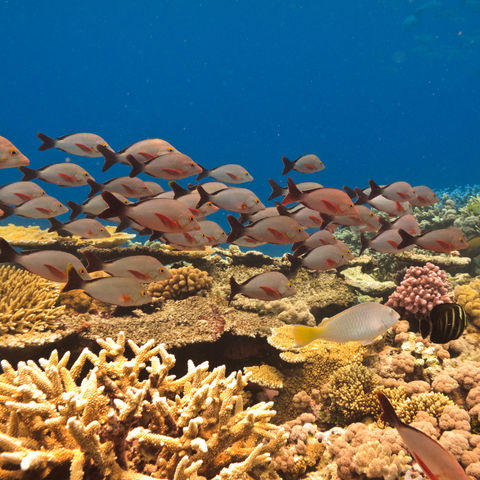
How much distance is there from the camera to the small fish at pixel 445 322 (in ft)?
7.63

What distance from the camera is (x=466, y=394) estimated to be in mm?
3766

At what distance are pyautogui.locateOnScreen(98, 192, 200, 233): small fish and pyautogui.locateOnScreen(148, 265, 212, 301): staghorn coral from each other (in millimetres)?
2716

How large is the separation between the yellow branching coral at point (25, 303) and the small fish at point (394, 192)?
16.5 ft

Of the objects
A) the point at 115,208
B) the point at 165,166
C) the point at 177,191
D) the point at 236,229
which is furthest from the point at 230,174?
the point at 115,208

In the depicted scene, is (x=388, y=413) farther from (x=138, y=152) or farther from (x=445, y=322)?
(x=138, y=152)

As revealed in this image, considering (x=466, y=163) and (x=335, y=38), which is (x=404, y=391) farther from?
(x=466, y=163)

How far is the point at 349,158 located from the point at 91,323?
116 meters

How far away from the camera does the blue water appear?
3059 inches

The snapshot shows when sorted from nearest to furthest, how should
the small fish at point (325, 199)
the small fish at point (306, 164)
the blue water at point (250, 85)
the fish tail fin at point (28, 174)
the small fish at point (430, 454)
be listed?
the small fish at point (430, 454) → the small fish at point (325, 199) → the fish tail fin at point (28, 174) → the small fish at point (306, 164) → the blue water at point (250, 85)

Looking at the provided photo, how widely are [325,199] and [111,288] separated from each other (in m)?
2.64

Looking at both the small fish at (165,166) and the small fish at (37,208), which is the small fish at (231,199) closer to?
the small fish at (165,166)

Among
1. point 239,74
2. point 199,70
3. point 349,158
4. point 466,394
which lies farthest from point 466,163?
point 466,394

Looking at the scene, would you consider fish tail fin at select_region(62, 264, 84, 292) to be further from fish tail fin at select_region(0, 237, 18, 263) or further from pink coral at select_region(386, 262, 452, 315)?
pink coral at select_region(386, 262, 452, 315)

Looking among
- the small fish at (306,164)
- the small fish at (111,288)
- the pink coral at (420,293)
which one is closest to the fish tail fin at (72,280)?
the small fish at (111,288)
